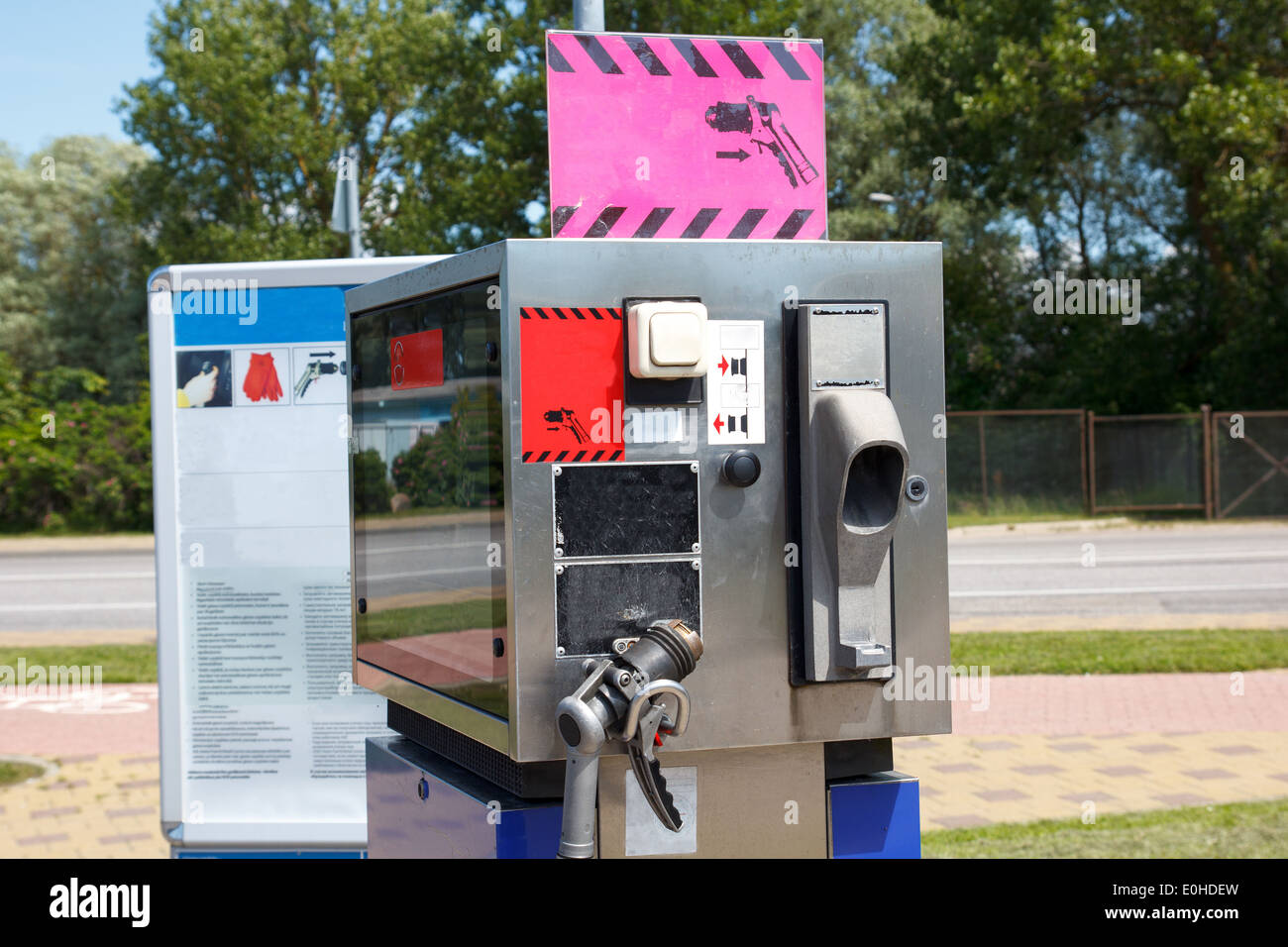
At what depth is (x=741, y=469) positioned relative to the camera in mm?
2508

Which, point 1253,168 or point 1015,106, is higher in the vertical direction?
point 1015,106

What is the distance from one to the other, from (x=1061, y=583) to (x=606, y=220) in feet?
46.2

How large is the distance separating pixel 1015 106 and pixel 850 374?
2421 cm

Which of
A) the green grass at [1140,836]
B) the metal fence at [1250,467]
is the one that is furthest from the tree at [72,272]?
the green grass at [1140,836]

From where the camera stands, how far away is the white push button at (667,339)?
2424 millimetres

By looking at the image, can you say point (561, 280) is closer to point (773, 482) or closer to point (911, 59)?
point (773, 482)

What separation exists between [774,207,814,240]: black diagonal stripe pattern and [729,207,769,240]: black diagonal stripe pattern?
5 centimetres

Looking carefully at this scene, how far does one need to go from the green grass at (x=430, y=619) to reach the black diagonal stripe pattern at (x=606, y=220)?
0.83 meters

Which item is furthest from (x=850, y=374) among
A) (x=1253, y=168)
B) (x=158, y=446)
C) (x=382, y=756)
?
(x=1253, y=168)

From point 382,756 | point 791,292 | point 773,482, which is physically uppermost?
point 791,292

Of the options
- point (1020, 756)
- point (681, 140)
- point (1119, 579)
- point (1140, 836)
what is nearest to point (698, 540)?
point (681, 140)

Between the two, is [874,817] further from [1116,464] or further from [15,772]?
[1116,464]

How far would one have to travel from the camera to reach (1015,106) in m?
24.8

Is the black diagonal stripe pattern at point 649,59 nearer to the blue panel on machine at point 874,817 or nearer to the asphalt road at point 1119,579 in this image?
the blue panel on machine at point 874,817
